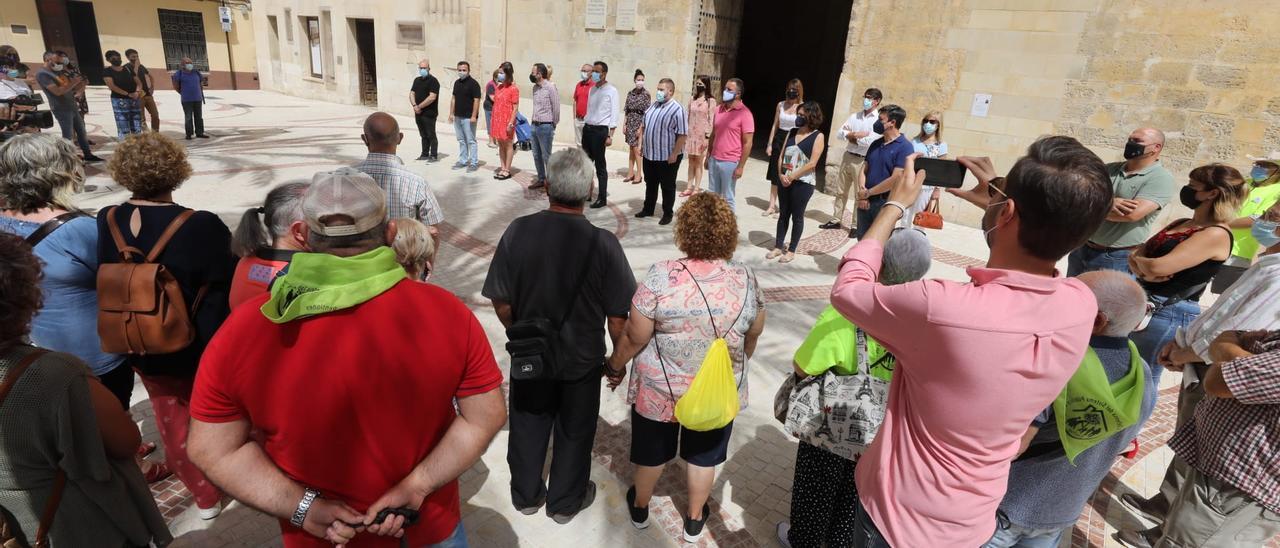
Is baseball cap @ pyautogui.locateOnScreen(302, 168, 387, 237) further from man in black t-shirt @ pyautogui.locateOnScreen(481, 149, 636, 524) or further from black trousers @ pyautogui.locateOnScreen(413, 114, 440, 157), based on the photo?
black trousers @ pyautogui.locateOnScreen(413, 114, 440, 157)

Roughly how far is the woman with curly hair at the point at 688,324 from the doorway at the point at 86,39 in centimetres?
2921

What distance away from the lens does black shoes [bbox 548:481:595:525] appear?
2887 mm

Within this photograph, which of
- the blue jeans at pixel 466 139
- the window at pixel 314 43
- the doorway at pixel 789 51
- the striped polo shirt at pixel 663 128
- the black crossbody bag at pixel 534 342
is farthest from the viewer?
the window at pixel 314 43

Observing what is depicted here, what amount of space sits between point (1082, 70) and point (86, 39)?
3044 cm

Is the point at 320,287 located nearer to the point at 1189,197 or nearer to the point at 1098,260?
the point at 1189,197

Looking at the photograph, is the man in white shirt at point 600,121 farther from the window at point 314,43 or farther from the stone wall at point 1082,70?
the window at point 314,43

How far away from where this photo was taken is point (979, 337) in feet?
4.49

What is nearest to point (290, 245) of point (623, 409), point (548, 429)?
point (548, 429)

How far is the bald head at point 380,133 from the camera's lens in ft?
11.2

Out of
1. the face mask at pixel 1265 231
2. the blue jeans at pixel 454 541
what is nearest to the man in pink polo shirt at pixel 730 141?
the face mask at pixel 1265 231

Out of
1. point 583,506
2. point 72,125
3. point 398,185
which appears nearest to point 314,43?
point 72,125

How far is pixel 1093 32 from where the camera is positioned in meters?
7.60

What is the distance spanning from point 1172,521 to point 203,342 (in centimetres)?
419

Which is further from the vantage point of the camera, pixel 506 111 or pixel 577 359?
pixel 506 111
